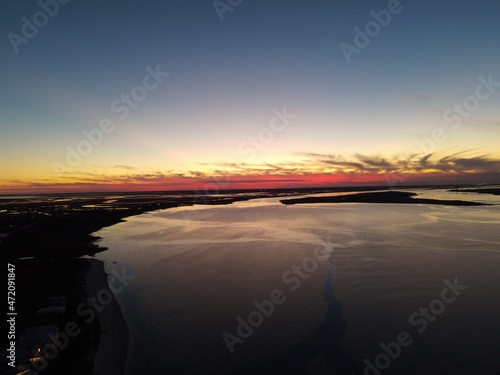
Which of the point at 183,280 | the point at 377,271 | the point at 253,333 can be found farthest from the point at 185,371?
the point at 377,271

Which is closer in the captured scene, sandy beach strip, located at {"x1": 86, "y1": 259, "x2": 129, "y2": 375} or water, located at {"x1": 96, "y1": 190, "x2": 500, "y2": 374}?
sandy beach strip, located at {"x1": 86, "y1": 259, "x2": 129, "y2": 375}

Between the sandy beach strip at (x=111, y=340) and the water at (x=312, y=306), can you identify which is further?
the water at (x=312, y=306)

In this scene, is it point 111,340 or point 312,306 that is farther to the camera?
point 312,306

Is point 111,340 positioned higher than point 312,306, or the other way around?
point 312,306

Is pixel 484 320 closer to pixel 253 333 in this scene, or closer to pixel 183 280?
pixel 253 333
